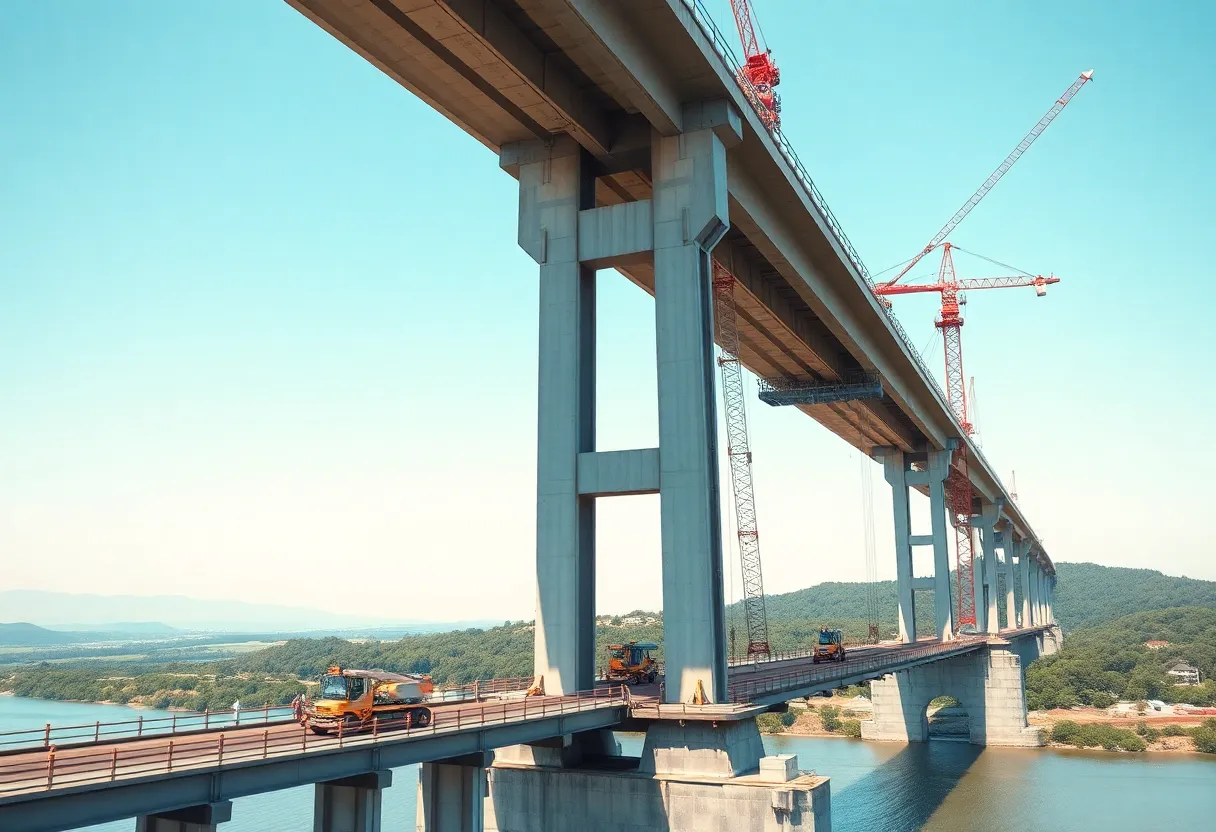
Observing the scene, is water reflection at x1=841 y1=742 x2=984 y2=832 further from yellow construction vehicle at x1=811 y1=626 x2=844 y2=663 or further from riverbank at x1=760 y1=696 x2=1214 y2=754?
yellow construction vehicle at x1=811 y1=626 x2=844 y2=663

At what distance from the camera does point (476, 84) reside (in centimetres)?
3478

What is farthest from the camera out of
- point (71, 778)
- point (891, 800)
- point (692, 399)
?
point (891, 800)

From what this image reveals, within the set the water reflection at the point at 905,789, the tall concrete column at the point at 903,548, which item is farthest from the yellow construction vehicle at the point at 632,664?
the tall concrete column at the point at 903,548

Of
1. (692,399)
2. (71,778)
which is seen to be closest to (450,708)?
(692,399)

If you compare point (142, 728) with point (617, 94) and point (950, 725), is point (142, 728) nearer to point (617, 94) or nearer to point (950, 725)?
point (617, 94)

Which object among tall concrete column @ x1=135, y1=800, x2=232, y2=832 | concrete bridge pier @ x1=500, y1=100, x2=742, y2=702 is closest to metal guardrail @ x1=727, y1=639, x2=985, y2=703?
concrete bridge pier @ x1=500, y1=100, x2=742, y2=702

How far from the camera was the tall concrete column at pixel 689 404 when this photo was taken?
33.7 metres

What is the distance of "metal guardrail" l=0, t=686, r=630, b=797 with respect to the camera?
57.5 ft

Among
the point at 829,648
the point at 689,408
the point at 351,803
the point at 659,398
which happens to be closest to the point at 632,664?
the point at 659,398

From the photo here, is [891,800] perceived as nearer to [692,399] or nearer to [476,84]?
[692,399]

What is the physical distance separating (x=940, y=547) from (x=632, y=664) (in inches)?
2432

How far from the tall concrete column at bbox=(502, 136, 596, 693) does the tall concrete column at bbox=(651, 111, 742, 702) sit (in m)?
3.10

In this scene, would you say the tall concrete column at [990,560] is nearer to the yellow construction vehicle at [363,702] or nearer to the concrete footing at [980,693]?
the concrete footing at [980,693]

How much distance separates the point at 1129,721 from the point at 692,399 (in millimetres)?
92940
